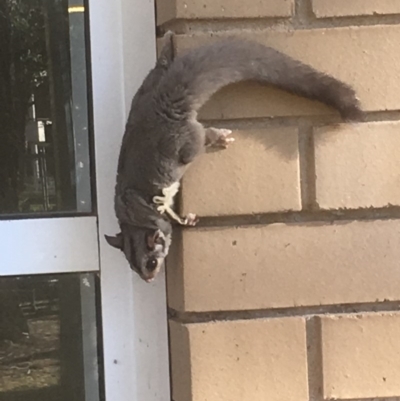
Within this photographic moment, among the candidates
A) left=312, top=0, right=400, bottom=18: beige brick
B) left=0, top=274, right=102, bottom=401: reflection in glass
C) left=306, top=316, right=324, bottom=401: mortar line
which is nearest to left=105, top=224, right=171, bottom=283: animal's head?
left=0, top=274, right=102, bottom=401: reflection in glass

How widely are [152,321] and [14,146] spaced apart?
0.34 m

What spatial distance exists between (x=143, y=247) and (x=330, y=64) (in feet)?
1.16

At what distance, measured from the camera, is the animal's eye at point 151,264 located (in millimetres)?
798

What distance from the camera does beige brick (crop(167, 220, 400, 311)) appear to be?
2.57 feet

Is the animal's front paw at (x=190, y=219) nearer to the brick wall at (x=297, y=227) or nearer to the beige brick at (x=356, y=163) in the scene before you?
the brick wall at (x=297, y=227)

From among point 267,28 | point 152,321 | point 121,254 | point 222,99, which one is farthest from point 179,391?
point 267,28

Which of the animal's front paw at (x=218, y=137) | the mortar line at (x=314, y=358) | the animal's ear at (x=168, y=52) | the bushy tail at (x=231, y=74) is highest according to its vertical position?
the animal's ear at (x=168, y=52)

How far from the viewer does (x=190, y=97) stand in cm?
77

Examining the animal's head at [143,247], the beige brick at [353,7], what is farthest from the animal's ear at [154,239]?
the beige brick at [353,7]

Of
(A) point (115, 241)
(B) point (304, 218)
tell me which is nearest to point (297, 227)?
(B) point (304, 218)

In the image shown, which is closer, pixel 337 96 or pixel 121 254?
pixel 337 96

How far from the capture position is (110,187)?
0.86 metres

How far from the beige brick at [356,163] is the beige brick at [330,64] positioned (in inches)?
1.3

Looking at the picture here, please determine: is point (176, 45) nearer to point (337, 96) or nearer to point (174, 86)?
point (174, 86)
